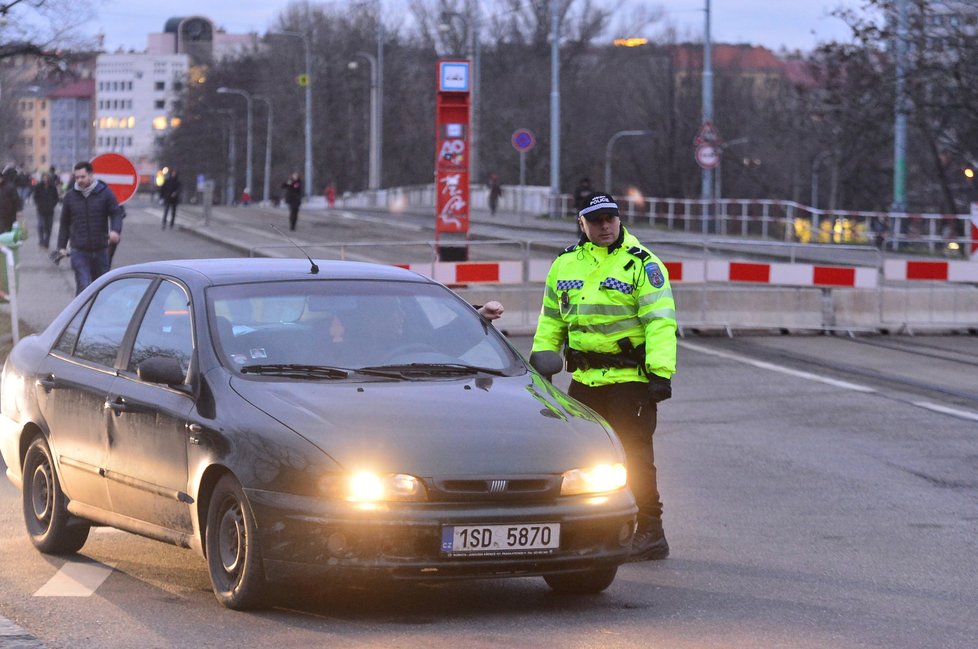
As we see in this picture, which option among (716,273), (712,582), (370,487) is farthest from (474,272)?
(370,487)

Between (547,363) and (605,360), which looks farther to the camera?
(605,360)

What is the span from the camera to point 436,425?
6594 mm

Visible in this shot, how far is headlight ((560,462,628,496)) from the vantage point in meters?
6.62

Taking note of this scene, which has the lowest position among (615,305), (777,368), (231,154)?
(777,368)

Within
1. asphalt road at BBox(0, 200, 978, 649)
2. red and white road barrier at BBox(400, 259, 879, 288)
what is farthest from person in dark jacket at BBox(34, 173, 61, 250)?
asphalt road at BBox(0, 200, 978, 649)

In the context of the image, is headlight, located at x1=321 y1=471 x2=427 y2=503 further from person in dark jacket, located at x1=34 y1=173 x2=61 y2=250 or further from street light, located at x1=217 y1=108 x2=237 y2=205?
street light, located at x1=217 y1=108 x2=237 y2=205

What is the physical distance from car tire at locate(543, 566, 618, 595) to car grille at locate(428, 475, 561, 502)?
0.60 m

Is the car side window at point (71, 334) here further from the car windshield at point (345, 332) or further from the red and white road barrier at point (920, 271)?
the red and white road barrier at point (920, 271)

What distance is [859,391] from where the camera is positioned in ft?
53.1

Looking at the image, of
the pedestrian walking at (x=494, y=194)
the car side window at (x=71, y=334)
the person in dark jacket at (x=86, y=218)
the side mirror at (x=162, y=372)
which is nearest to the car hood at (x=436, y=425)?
the side mirror at (x=162, y=372)

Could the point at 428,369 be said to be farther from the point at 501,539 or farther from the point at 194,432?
the point at 501,539

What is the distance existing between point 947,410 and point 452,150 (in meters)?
16.9

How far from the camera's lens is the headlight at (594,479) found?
6.62 meters

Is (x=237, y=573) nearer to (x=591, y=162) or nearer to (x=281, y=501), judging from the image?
(x=281, y=501)
